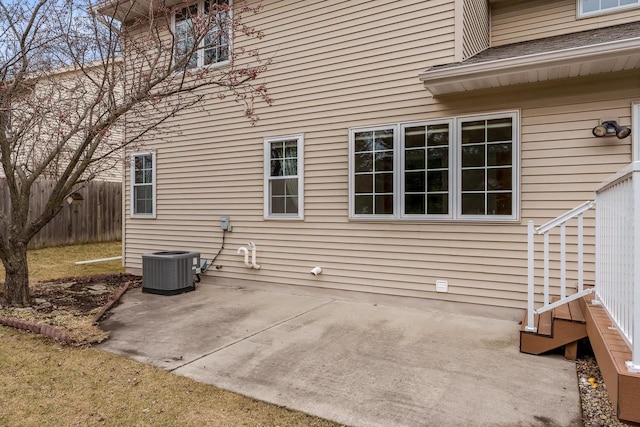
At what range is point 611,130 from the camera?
162 inches

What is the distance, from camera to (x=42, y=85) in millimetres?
6211

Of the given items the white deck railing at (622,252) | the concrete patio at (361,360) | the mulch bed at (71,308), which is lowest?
the concrete patio at (361,360)

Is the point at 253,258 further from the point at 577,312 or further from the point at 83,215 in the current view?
the point at 83,215

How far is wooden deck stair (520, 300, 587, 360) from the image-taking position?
341 centimetres

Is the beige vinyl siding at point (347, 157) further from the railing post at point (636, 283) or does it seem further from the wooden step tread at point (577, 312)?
the railing post at point (636, 283)

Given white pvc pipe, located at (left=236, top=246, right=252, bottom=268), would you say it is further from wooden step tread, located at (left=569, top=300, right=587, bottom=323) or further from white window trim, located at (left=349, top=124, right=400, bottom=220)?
wooden step tread, located at (left=569, top=300, right=587, bottom=323)

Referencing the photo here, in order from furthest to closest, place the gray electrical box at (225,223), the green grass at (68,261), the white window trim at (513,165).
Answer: the green grass at (68,261) < the gray electrical box at (225,223) < the white window trim at (513,165)

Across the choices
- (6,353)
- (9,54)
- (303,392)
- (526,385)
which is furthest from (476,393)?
(9,54)

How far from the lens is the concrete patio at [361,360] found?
2.68 m

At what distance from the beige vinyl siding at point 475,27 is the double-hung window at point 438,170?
3.48 ft

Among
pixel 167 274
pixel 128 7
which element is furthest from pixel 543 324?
pixel 128 7

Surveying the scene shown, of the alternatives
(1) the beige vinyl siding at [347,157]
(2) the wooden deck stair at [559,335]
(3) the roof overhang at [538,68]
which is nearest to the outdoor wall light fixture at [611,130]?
(1) the beige vinyl siding at [347,157]

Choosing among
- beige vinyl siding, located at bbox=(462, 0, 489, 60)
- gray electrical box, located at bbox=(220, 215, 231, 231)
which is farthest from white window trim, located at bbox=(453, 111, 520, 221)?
gray electrical box, located at bbox=(220, 215, 231, 231)

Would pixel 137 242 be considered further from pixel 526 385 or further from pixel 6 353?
pixel 526 385
